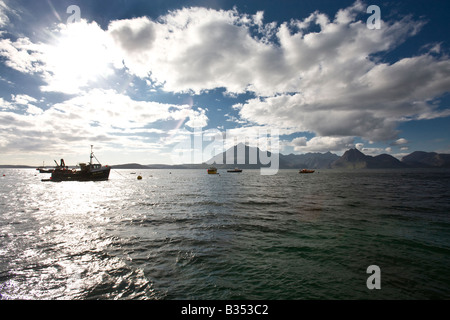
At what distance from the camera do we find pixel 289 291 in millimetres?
7785

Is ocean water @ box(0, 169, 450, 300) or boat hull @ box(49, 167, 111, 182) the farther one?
boat hull @ box(49, 167, 111, 182)

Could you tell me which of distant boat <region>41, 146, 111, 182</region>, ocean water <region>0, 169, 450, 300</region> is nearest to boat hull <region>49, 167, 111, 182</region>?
distant boat <region>41, 146, 111, 182</region>

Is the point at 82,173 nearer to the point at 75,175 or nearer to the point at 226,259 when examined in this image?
the point at 75,175

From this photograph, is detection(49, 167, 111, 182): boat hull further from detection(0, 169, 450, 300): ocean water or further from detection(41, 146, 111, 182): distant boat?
detection(0, 169, 450, 300): ocean water

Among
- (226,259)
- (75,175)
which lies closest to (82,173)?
(75,175)

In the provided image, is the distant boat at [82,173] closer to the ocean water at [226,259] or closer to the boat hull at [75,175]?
the boat hull at [75,175]

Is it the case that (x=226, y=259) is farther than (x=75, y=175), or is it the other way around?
(x=75, y=175)

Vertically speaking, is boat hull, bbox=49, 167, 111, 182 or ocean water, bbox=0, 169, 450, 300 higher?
boat hull, bbox=49, 167, 111, 182

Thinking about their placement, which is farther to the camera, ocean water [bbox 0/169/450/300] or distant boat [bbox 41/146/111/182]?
distant boat [bbox 41/146/111/182]

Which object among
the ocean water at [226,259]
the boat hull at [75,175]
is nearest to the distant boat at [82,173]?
the boat hull at [75,175]
